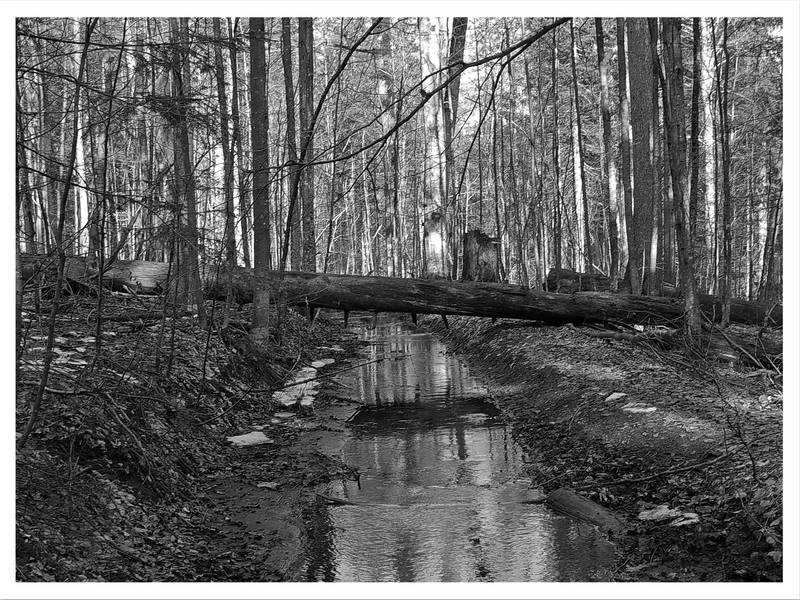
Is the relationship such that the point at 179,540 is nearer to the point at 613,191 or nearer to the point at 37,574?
the point at 37,574

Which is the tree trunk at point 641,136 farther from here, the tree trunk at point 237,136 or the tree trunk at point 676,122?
the tree trunk at point 237,136

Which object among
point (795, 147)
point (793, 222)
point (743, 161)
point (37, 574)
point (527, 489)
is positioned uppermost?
point (743, 161)

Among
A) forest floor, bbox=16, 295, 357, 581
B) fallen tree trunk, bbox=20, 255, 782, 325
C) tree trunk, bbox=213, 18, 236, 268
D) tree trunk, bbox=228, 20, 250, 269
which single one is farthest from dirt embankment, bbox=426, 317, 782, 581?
tree trunk, bbox=213, 18, 236, 268

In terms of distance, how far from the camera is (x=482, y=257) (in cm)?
1323

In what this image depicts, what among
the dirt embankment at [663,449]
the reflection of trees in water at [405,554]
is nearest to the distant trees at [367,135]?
the dirt embankment at [663,449]

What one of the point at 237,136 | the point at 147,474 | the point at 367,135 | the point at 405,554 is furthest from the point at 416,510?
the point at 367,135

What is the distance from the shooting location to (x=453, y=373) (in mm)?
11039

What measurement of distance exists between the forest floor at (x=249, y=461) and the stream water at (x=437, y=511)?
Result: 9.0 inches

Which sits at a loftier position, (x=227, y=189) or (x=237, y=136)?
(x=237, y=136)

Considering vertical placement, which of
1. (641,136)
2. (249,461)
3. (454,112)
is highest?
(454,112)

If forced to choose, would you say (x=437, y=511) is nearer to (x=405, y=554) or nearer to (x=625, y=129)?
(x=405, y=554)

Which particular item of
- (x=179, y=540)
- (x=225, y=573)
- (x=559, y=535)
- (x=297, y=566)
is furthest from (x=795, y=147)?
(x=179, y=540)

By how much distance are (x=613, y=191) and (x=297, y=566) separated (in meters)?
11.9

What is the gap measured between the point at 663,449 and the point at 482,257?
27.3 feet
